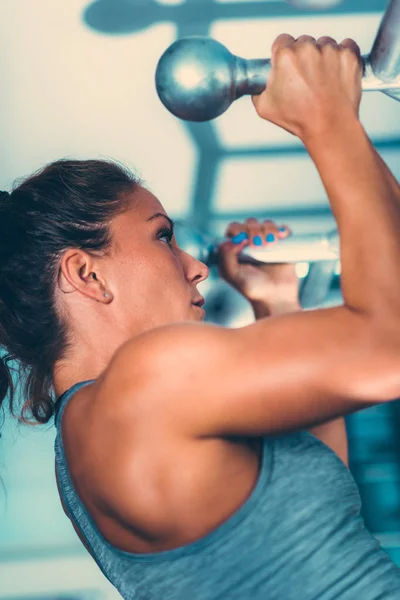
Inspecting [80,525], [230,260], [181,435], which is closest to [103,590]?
[80,525]

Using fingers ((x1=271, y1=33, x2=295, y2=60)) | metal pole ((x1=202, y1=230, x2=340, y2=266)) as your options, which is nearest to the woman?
fingers ((x1=271, y1=33, x2=295, y2=60))

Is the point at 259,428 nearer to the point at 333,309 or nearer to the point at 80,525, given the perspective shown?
the point at 333,309

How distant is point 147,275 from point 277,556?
38 cm

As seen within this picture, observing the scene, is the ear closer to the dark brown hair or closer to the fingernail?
the dark brown hair

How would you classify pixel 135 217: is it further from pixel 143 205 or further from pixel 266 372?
pixel 266 372

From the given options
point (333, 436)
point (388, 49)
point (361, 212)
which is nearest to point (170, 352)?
point (361, 212)

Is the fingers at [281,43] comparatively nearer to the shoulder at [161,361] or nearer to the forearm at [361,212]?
the forearm at [361,212]

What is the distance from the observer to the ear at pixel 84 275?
896 millimetres

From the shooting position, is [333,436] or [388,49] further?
[333,436]

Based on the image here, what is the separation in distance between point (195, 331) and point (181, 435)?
0.11 m

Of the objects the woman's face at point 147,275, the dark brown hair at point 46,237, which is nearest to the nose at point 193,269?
the woman's face at point 147,275

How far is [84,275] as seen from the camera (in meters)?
0.90

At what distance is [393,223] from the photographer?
64 centimetres

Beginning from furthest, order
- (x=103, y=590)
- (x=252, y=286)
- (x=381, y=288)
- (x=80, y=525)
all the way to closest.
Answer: (x=103, y=590) < (x=252, y=286) < (x=80, y=525) < (x=381, y=288)
